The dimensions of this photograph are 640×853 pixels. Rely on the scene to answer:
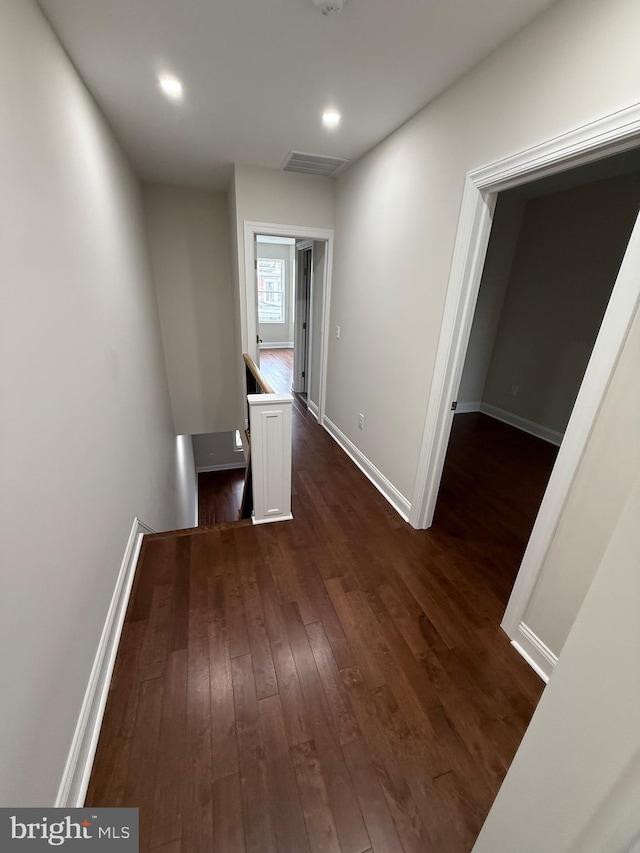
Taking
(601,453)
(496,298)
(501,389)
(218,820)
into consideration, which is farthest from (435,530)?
(496,298)

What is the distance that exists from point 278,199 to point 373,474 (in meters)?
2.68

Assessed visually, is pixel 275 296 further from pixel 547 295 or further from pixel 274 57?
pixel 274 57

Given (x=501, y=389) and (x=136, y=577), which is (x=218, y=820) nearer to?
(x=136, y=577)

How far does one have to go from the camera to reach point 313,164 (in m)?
2.92

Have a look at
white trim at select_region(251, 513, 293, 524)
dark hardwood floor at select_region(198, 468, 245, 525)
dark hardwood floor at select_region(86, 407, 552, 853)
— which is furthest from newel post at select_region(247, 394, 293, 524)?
dark hardwood floor at select_region(198, 468, 245, 525)

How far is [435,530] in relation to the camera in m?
2.41

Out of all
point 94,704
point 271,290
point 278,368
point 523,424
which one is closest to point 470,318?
point 94,704

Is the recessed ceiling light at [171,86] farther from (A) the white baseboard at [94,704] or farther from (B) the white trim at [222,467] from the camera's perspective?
(B) the white trim at [222,467]

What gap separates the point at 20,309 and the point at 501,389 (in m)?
4.96

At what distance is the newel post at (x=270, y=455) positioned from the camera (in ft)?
6.92

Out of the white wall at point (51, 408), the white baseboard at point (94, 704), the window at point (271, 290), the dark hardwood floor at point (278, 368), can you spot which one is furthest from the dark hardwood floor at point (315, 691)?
the window at point (271, 290)

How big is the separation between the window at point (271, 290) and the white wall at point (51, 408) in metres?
6.94

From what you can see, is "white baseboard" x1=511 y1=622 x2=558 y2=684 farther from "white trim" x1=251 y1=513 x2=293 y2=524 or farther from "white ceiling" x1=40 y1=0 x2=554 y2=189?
"white ceiling" x1=40 y1=0 x2=554 y2=189

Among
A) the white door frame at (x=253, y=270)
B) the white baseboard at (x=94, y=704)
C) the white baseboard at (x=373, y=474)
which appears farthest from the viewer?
the white door frame at (x=253, y=270)
